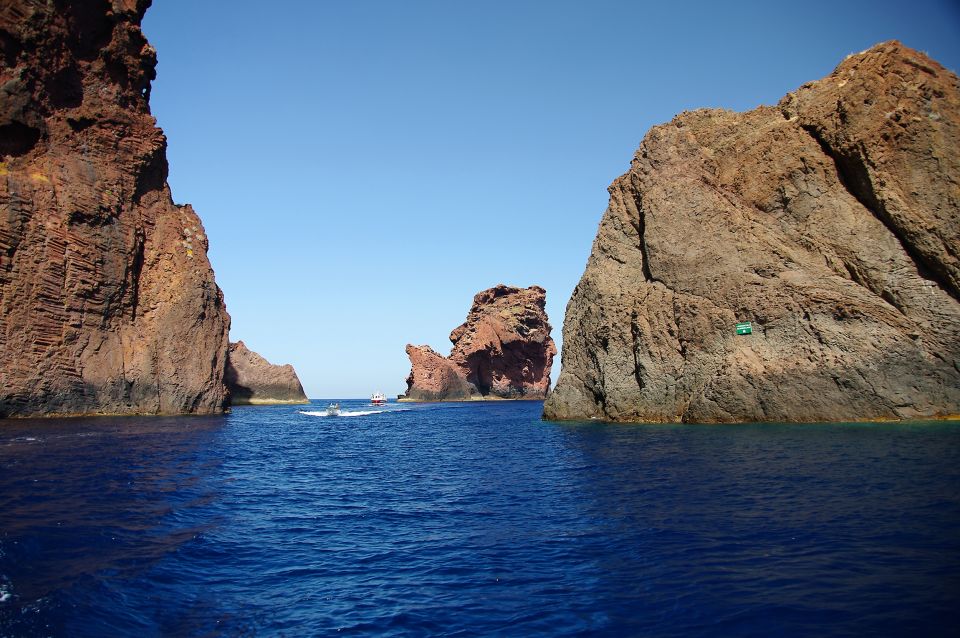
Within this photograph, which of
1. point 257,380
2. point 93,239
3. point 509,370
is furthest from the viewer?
point 509,370

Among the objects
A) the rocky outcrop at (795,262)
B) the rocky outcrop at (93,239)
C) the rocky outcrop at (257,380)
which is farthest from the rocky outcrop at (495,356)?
the rocky outcrop at (795,262)

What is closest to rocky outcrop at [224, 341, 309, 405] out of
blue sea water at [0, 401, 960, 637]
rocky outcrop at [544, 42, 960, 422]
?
rocky outcrop at [544, 42, 960, 422]

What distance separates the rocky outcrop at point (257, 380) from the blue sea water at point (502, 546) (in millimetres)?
89248

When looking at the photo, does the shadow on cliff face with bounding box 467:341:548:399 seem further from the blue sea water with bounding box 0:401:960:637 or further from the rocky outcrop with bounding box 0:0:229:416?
the blue sea water with bounding box 0:401:960:637

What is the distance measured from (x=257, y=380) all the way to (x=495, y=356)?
53860 millimetres

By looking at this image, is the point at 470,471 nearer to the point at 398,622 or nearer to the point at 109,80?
the point at 398,622

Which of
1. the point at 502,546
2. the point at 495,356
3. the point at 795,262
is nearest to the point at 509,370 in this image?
the point at 495,356

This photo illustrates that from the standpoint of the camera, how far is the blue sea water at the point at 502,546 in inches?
332

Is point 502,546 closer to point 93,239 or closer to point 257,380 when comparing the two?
point 93,239

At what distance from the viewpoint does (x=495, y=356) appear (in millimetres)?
137000

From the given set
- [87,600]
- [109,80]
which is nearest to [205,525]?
[87,600]

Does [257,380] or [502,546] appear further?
[257,380]

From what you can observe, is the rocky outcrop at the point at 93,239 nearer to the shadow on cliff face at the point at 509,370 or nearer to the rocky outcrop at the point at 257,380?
the rocky outcrop at the point at 257,380

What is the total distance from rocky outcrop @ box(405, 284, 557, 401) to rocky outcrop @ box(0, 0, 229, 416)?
74.8 meters
